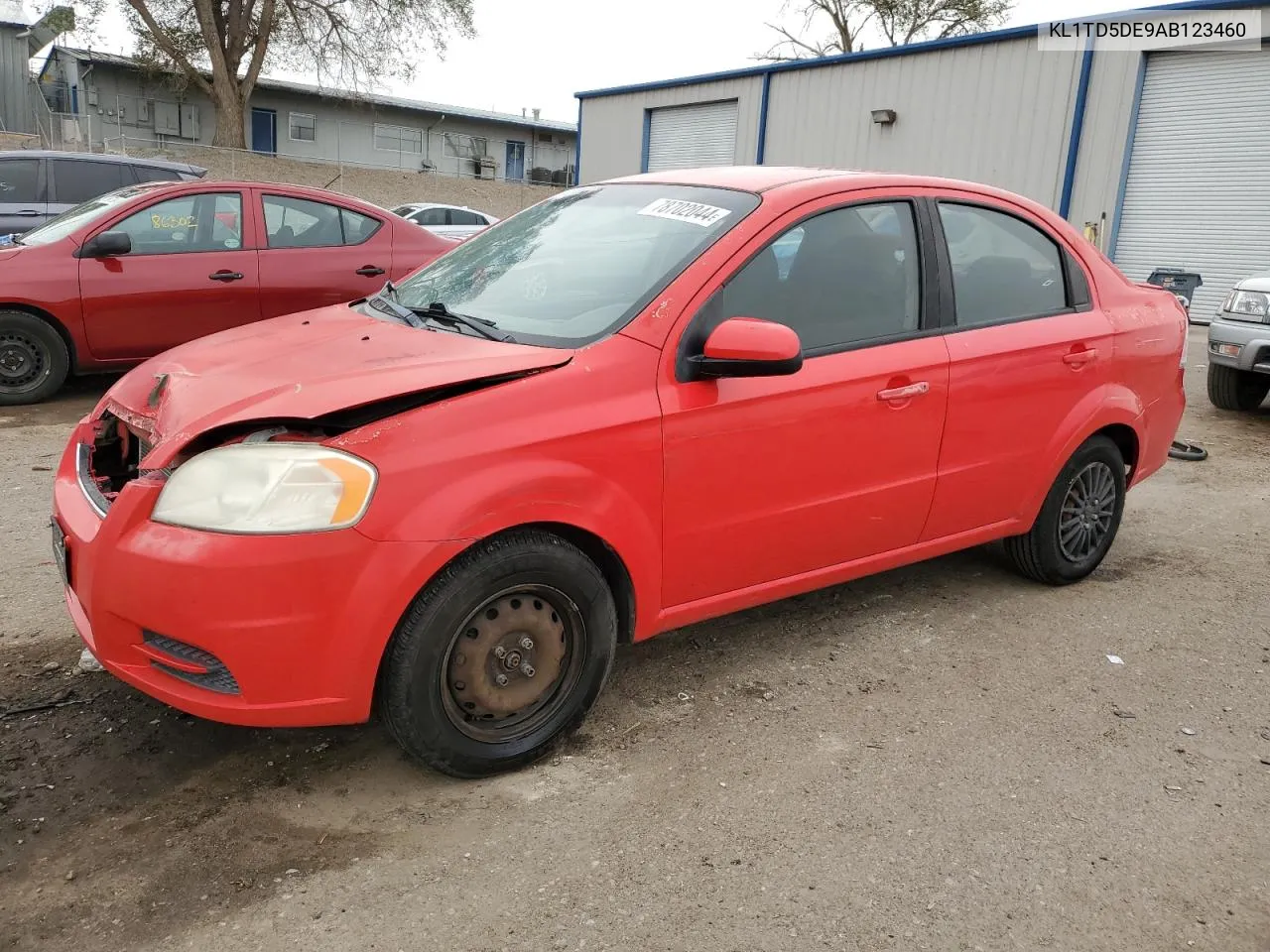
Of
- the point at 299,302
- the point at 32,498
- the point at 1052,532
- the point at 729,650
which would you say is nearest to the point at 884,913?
the point at 729,650

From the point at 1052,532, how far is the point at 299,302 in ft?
18.1

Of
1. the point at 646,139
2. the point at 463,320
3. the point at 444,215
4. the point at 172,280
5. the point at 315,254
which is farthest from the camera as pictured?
the point at 646,139

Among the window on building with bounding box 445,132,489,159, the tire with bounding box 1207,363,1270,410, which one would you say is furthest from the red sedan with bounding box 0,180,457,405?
the window on building with bounding box 445,132,489,159

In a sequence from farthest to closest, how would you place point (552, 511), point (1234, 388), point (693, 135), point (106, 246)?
point (693, 135), point (1234, 388), point (106, 246), point (552, 511)

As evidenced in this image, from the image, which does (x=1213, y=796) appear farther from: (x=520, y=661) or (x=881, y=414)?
(x=520, y=661)

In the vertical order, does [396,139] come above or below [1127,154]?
above

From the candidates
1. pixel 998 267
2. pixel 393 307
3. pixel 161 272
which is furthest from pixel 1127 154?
pixel 393 307

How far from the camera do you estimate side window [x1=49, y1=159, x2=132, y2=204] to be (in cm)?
937

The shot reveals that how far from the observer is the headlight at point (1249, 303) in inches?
305

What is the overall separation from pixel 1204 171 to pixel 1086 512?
44.4ft

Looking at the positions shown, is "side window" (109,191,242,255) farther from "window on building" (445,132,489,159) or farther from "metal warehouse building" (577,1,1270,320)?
"window on building" (445,132,489,159)

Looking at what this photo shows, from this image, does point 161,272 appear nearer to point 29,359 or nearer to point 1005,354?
point 29,359

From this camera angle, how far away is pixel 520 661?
2686mm

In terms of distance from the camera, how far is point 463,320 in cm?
309
